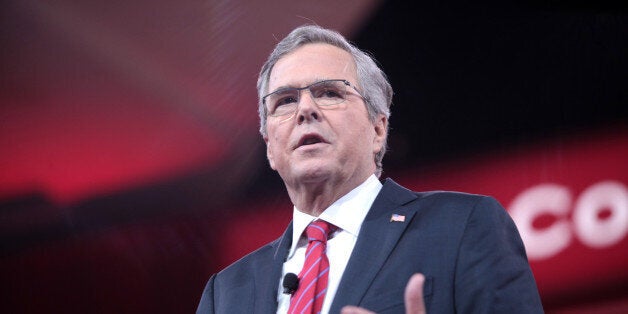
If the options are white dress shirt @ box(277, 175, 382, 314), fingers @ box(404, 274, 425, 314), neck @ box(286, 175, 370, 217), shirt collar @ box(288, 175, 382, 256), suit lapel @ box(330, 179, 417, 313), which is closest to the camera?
fingers @ box(404, 274, 425, 314)

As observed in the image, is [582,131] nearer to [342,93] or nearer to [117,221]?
[342,93]

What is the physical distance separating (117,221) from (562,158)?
2.05 m

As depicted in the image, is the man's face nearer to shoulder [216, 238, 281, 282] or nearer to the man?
the man

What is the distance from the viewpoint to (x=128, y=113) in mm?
2971

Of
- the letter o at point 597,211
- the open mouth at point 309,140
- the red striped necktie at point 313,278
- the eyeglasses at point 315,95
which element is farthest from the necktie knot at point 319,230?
the letter o at point 597,211

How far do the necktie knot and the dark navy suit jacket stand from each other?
0.40 feet

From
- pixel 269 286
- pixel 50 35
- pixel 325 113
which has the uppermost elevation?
pixel 50 35

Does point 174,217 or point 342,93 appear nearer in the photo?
point 342,93

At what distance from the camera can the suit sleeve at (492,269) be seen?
4.67ft

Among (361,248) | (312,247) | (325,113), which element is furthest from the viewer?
(325,113)

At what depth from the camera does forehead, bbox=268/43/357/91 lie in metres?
1.95

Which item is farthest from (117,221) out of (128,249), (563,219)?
(563,219)

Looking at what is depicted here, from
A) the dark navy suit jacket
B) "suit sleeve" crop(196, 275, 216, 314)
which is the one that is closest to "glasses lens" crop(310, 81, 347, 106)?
the dark navy suit jacket

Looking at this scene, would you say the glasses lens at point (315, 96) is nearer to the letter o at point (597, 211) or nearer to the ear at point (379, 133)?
the ear at point (379, 133)
